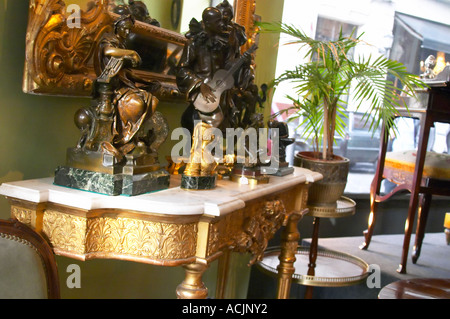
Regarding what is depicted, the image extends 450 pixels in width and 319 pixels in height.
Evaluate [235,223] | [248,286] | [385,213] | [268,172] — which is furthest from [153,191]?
[385,213]

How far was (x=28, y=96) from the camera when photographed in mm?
1887

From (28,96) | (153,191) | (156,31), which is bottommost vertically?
(153,191)

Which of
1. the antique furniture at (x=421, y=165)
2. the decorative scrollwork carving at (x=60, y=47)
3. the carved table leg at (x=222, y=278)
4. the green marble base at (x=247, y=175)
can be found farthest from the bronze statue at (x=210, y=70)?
the antique furniture at (x=421, y=165)

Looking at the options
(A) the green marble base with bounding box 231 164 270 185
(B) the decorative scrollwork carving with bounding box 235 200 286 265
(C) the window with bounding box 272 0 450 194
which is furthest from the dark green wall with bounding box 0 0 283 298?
(C) the window with bounding box 272 0 450 194

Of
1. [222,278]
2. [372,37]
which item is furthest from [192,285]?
[372,37]

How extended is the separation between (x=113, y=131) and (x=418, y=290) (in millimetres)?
1423

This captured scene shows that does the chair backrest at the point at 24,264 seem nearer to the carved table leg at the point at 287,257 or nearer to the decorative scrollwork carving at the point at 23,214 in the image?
the decorative scrollwork carving at the point at 23,214

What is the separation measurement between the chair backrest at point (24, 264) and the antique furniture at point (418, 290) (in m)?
1.28

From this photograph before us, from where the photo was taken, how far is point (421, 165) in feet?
11.5

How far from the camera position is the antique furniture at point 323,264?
3.05 m

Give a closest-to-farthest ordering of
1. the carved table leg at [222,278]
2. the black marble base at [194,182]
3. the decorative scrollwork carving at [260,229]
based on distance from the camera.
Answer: the black marble base at [194,182]
the decorative scrollwork carving at [260,229]
the carved table leg at [222,278]

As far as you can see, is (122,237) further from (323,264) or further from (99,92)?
(323,264)

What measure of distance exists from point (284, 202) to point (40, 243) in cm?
123
